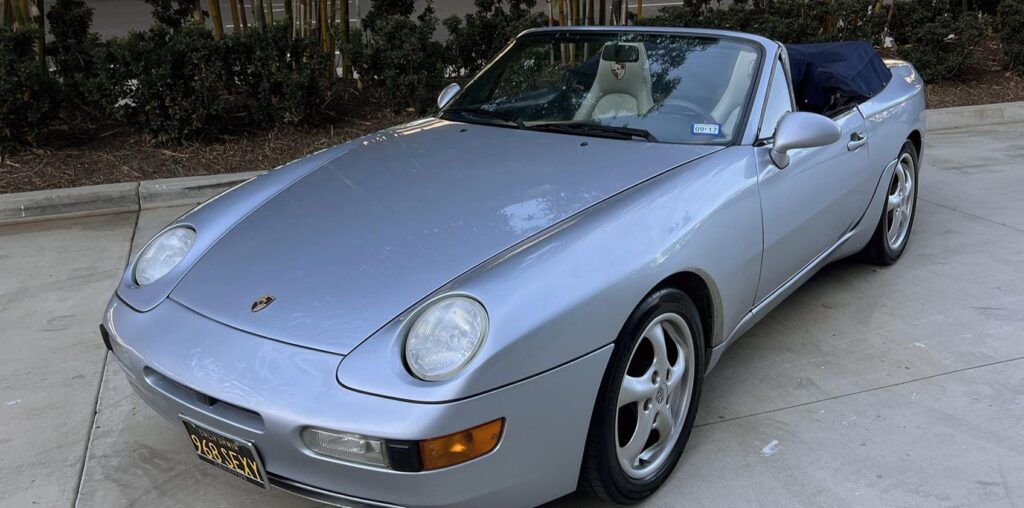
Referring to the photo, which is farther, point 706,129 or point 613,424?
point 706,129

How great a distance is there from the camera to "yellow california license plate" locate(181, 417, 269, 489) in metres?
2.20

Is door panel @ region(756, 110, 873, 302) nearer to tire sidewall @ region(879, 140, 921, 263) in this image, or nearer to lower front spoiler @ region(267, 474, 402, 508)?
tire sidewall @ region(879, 140, 921, 263)

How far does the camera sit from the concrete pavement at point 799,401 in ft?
8.98

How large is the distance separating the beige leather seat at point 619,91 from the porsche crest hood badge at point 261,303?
1.55m

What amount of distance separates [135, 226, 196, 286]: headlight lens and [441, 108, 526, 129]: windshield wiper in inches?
52.2

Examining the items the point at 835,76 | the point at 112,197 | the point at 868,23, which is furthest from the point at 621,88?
the point at 868,23

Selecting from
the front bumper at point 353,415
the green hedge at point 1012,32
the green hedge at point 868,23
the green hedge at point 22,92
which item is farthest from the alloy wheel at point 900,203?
the green hedge at point 22,92

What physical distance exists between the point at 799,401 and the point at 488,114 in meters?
1.70

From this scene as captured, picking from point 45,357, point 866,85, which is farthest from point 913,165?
point 45,357

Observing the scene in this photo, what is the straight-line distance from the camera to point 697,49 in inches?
139

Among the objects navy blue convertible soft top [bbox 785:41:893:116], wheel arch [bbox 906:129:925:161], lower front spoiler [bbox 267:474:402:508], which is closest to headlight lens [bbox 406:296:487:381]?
lower front spoiler [bbox 267:474:402:508]

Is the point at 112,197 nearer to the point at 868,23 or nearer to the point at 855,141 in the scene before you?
the point at 855,141

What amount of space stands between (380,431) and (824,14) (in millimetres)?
7737

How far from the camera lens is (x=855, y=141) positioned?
377cm
